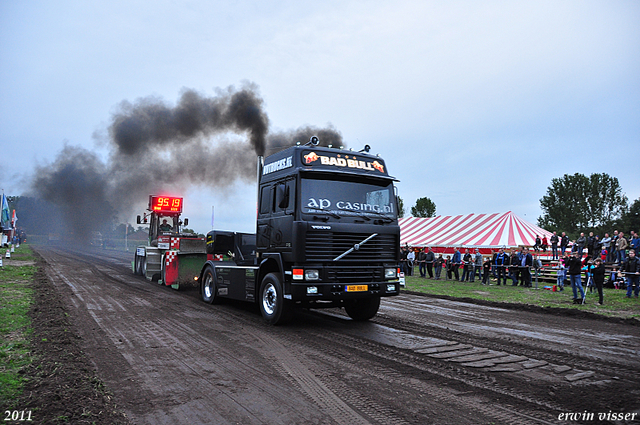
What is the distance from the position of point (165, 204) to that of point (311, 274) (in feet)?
42.4

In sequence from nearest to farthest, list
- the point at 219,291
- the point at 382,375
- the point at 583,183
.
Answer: the point at 382,375, the point at 219,291, the point at 583,183

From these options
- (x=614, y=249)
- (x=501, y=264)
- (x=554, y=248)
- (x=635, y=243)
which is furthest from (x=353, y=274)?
(x=554, y=248)

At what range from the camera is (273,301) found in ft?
Answer: 28.5

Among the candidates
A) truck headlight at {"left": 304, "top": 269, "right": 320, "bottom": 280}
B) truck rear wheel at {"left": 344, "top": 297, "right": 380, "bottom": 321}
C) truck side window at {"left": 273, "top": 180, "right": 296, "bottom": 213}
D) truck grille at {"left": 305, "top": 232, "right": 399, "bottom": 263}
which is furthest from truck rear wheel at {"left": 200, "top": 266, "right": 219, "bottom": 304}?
truck grille at {"left": 305, "top": 232, "right": 399, "bottom": 263}

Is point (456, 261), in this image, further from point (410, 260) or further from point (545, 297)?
point (545, 297)

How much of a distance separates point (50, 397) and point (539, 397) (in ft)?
16.4

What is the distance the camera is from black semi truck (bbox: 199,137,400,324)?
25.9 feet

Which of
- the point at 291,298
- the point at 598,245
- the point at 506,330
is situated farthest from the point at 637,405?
the point at 598,245

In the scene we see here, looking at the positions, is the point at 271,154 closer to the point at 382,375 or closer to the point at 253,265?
the point at 253,265

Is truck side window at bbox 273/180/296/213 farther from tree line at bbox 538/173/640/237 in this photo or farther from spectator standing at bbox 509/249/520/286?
tree line at bbox 538/173/640/237

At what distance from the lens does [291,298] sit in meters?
Result: 7.90

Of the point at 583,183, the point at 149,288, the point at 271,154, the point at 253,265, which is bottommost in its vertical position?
the point at 149,288

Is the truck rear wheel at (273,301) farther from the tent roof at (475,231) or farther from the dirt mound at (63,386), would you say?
the tent roof at (475,231)

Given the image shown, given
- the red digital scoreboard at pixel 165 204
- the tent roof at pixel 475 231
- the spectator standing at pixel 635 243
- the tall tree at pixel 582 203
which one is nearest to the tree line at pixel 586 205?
the tall tree at pixel 582 203
